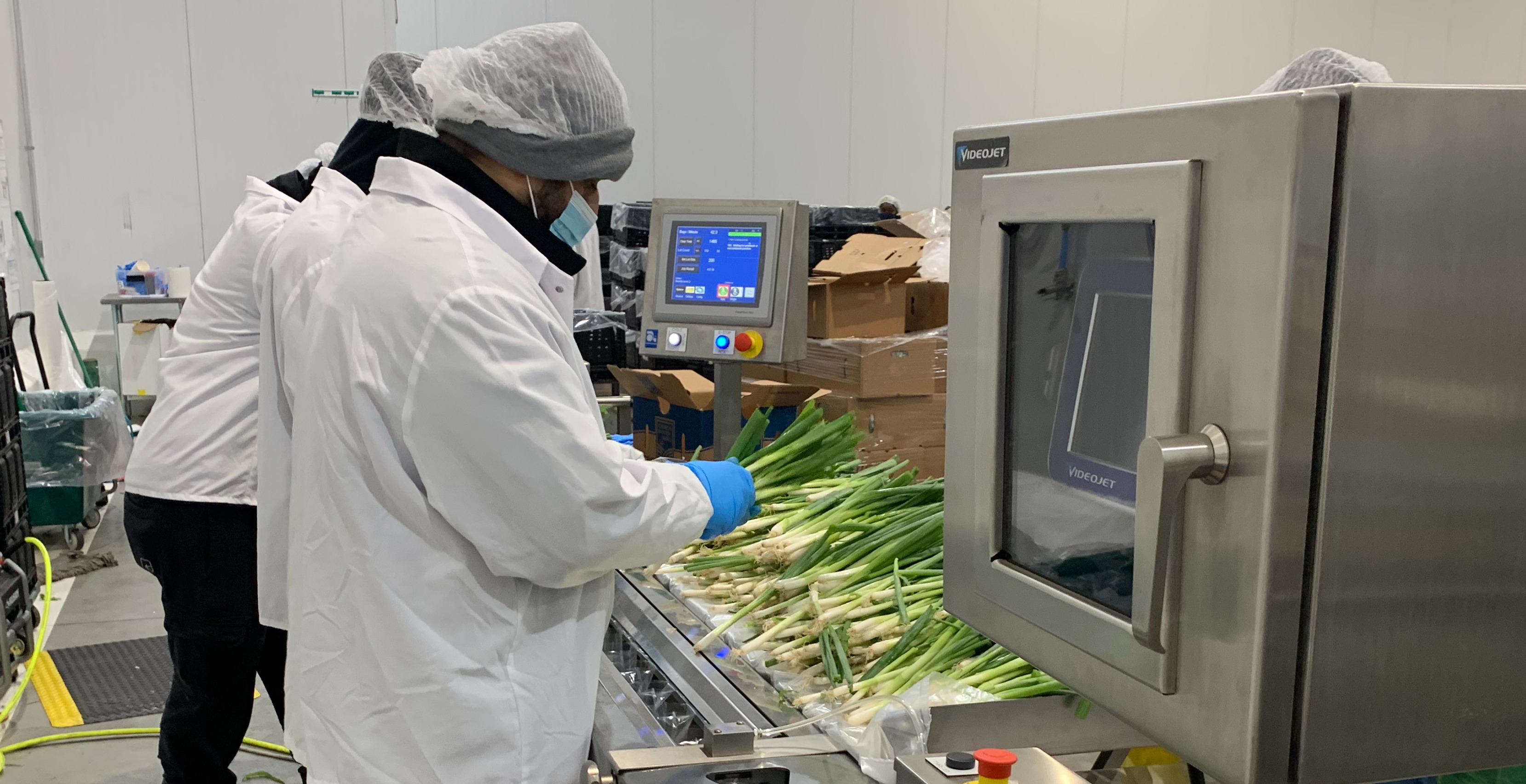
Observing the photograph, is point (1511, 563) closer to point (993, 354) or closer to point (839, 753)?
point (993, 354)

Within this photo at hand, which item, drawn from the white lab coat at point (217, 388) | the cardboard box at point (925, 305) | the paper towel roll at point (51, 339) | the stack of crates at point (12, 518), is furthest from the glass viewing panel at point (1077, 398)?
the paper towel roll at point (51, 339)

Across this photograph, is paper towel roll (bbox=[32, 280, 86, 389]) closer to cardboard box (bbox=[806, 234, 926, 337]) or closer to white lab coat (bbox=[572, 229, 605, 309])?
white lab coat (bbox=[572, 229, 605, 309])

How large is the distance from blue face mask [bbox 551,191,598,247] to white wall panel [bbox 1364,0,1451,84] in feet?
28.1

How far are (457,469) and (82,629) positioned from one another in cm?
342

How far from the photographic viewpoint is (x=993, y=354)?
3.30 feet

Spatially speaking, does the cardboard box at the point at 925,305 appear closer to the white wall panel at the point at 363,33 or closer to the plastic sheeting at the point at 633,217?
the plastic sheeting at the point at 633,217

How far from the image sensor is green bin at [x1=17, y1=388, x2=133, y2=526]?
437 cm

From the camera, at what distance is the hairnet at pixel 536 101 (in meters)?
1.42

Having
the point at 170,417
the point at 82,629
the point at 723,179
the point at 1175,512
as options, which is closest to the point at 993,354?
the point at 1175,512

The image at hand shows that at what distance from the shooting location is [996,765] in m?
0.89

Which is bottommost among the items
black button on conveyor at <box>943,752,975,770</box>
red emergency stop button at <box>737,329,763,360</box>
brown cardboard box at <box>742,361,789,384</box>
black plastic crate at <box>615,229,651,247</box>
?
black button on conveyor at <box>943,752,975,770</box>

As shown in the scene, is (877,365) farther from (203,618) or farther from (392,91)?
(203,618)

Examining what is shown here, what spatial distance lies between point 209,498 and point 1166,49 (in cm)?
745

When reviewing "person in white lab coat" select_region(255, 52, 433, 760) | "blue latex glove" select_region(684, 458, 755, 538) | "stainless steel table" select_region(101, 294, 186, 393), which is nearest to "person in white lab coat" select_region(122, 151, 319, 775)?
"person in white lab coat" select_region(255, 52, 433, 760)
